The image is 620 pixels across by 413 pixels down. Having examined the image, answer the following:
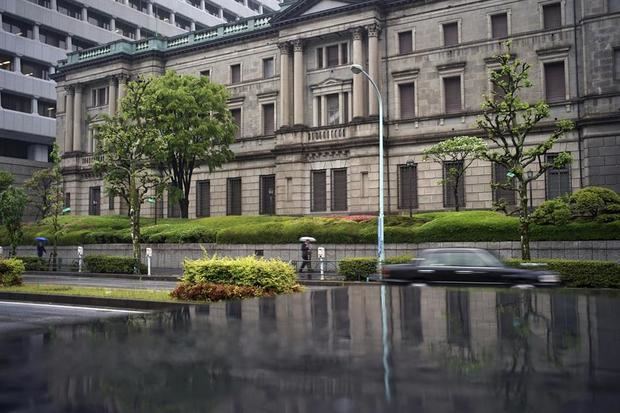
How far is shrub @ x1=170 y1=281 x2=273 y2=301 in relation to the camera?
1526cm

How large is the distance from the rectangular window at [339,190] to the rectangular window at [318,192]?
78cm

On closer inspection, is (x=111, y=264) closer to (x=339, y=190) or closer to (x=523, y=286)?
(x=339, y=190)

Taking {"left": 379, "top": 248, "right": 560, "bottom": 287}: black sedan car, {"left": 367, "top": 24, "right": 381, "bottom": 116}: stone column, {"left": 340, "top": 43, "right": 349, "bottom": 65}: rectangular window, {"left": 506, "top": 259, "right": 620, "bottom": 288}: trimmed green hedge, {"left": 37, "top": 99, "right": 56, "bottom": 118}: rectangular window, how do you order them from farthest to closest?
{"left": 37, "top": 99, "right": 56, "bottom": 118}: rectangular window < {"left": 340, "top": 43, "right": 349, "bottom": 65}: rectangular window < {"left": 367, "top": 24, "right": 381, "bottom": 116}: stone column < {"left": 506, "top": 259, "right": 620, "bottom": 288}: trimmed green hedge < {"left": 379, "top": 248, "right": 560, "bottom": 287}: black sedan car

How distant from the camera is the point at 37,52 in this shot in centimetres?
6644

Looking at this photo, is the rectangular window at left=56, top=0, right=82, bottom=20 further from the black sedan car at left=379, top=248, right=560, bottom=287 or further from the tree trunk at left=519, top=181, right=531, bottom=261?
the black sedan car at left=379, top=248, right=560, bottom=287

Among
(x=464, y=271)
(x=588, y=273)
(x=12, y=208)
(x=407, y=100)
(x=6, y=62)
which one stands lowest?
(x=588, y=273)

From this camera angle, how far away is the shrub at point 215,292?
1526 cm

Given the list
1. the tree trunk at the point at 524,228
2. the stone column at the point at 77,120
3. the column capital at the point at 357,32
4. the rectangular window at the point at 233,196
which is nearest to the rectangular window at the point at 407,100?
the column capital at the point at 357,32

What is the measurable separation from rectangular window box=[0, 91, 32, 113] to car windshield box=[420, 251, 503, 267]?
2404 inches

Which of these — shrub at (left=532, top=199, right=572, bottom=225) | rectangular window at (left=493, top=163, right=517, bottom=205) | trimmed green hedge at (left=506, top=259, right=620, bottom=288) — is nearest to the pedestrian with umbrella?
rectangular window at (left=493, top=163, right=517, bottom=205)

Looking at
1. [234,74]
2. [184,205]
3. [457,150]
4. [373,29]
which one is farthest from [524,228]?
[234,74]

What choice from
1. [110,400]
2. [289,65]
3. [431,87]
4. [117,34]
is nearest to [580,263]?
[110,400]

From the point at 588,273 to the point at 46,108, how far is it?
64.4m

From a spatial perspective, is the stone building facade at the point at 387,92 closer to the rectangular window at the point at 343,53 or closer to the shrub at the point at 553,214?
the rectangular window at the point at 343,53
